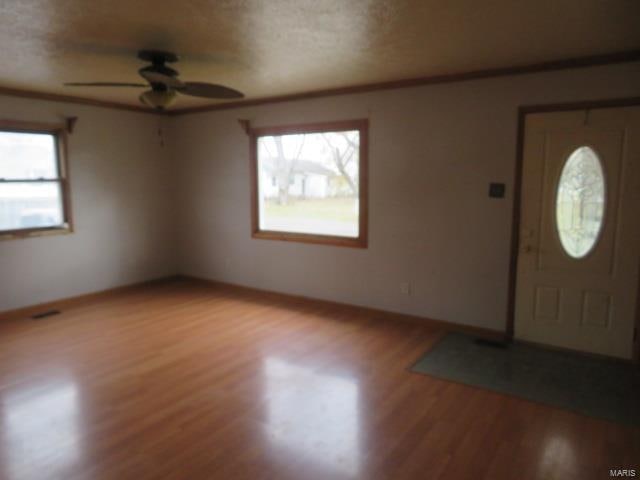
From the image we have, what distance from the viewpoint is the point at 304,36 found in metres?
2.86

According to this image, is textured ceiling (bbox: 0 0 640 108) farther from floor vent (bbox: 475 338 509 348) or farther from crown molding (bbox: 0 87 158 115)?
floor vent (bbox: 475 338 509 348)

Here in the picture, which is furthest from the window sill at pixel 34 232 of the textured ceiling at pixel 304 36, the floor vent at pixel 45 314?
the textured ceiling at pixel 304 36

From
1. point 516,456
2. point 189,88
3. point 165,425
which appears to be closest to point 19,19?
point 189,88

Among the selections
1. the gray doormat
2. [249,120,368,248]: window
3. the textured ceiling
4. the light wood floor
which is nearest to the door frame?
the gray doormat

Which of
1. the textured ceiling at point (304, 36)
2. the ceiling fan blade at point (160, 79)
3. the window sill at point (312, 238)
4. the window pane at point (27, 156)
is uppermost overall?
the textured ceiling at point (304, 36)

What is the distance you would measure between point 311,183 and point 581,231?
2.76 m

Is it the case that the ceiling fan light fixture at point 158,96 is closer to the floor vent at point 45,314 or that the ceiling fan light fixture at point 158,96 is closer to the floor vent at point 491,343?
the floor vent at point 45,314

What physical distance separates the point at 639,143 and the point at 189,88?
3352 millimetres

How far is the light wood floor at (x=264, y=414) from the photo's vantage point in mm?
2258

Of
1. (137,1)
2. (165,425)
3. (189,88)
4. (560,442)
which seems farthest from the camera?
(189,88)

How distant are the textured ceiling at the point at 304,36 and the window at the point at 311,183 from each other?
88 centimetres

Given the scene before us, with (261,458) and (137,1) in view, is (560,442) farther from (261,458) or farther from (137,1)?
(137,1)

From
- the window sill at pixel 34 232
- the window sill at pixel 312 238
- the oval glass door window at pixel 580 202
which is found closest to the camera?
the oval glass door window at pixel 580 202

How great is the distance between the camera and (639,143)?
3299mm
